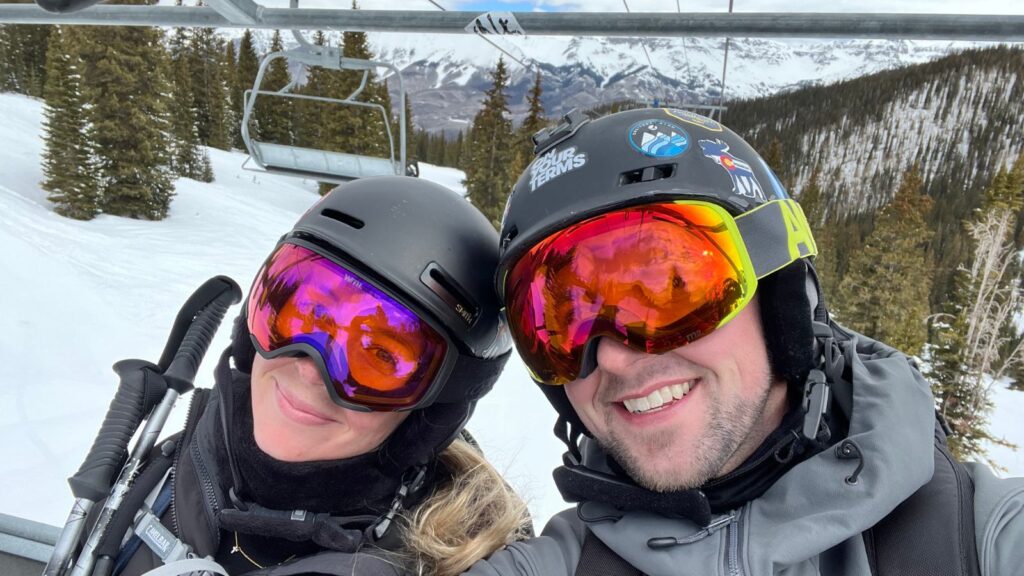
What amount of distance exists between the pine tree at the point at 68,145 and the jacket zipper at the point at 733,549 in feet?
71.4

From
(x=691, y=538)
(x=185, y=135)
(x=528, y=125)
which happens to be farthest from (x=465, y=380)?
(x=185, y=135)

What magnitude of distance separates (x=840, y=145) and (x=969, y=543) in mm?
112685

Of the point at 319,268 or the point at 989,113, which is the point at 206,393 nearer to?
the point at 319,268

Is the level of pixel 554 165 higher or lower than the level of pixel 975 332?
higher

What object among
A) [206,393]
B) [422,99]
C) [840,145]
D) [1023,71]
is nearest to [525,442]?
[206,393]

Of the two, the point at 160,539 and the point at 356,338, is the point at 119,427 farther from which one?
the point at 356,338

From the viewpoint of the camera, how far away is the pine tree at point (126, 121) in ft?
65.1

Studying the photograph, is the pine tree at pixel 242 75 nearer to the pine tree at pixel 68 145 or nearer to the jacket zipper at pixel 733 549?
the pine tree at pixel 68 145

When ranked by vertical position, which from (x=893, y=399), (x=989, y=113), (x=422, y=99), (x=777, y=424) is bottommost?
(x=422, y=99)

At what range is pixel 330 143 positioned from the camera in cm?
3456

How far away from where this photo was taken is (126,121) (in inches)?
813

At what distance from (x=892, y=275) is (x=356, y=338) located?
2635 cm

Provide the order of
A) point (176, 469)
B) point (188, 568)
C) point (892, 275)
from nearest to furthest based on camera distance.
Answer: point (188, 568) → point (176, 469) → point (892, 275)

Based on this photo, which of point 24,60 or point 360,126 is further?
point 24,60
